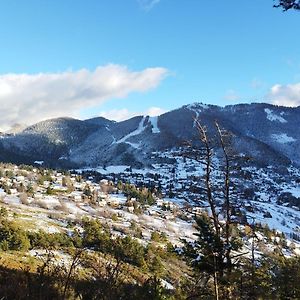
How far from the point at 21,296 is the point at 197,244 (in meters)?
6.38

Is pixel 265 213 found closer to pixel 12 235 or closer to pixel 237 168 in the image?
pixel 12 235

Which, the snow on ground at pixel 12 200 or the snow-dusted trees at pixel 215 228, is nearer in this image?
the snow-dusted trees at pixel 215 228

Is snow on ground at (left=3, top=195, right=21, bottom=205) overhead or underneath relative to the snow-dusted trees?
underneath

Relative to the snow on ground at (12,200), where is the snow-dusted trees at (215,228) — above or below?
above

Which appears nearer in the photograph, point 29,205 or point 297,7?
point 297,7

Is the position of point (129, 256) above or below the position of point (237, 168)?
below

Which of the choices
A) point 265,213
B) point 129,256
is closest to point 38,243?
point 129,256

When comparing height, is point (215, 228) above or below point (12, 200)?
above

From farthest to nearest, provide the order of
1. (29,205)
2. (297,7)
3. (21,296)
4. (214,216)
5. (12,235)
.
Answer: (29,205), (12,235), (214,216), (21,296), (297,7)

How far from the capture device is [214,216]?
14.6 meters

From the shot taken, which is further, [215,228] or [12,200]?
Answer: [12,200]

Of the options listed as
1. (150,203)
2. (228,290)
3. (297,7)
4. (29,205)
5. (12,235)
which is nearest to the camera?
(297,7)

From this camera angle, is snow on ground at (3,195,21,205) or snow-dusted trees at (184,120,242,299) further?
snow on ground at (3,195,21,205)

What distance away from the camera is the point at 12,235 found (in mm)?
75125
